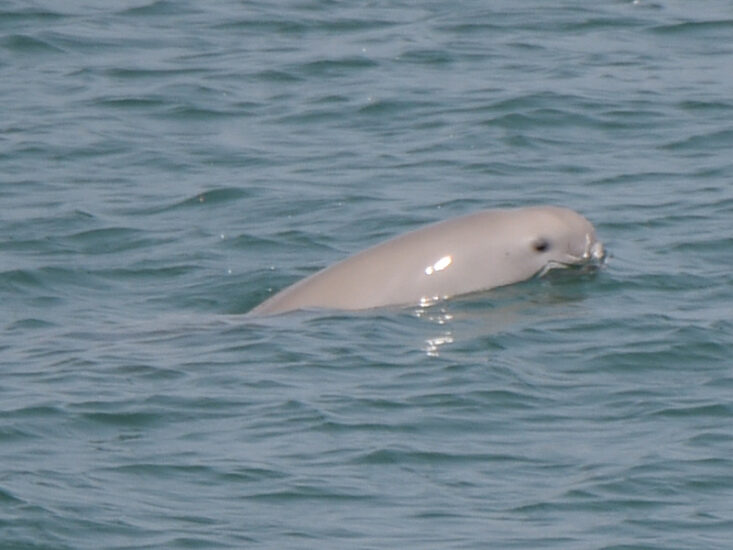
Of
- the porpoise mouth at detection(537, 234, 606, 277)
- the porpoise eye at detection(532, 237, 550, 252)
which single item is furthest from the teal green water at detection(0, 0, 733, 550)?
the porpoise eye at detection(532, 237, 550, 252)

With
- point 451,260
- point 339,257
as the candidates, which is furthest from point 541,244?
point 339,257

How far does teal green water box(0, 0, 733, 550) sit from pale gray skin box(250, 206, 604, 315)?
0.21 metres

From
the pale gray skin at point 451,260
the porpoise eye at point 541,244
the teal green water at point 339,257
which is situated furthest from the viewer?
the porpoise eye at point 541,244

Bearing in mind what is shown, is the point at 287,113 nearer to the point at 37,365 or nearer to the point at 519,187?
the point at 519,187

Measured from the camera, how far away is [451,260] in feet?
47.2

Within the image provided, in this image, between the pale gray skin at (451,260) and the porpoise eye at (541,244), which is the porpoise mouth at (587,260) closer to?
the pale gray skin at (451,260)

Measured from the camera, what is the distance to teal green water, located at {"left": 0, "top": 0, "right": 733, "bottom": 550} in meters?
10.4

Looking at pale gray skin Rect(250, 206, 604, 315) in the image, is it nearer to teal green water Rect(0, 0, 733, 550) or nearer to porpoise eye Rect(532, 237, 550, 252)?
porpoise eye Rect(532, 237, 550, 252)

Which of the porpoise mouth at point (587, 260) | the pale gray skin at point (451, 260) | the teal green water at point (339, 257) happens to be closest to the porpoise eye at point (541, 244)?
the pale gray skin at point (451, 260)

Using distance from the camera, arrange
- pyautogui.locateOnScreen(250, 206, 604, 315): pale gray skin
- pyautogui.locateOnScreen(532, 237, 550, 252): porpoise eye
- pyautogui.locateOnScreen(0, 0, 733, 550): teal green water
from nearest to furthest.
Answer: pyautogui.locateOnScreen(0, 0, 733, 550): teal green water → pyautogui.locateOnScreen(250, 206, 604, 315): pale gray skin → pyautogui.locateOnScreen(532, 237, 550, 252): porpoise eye

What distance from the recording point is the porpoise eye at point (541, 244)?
14688mm

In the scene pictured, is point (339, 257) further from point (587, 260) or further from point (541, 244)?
point (587, 260)

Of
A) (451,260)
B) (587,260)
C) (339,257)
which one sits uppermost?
(451,260)

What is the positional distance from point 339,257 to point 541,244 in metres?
1.75
